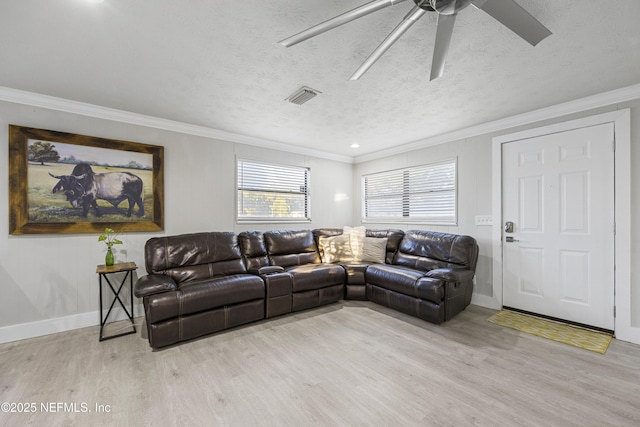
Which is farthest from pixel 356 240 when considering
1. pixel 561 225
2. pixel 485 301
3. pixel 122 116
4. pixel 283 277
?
pixel 122 116

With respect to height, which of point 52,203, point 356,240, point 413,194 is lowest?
point 356,240

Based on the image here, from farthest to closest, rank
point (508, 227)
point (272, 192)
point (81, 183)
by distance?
point (272, 192)
point (508, 227)
point (81, 183)

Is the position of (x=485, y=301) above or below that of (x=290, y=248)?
below

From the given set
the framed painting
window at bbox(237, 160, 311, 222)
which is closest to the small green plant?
the framed painting

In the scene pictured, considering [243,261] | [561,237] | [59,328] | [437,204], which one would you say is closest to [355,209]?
[437,204]

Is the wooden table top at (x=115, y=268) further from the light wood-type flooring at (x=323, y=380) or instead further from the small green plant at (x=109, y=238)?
the light wood-type flooring at (x=323, y=380)

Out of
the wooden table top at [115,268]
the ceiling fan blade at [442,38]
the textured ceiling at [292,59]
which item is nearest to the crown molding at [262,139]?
the textured ceiling at [292,59]

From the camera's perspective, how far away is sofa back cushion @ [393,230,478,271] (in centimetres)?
342

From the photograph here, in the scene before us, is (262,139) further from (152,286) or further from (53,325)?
(53,325)

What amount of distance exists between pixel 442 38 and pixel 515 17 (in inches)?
13.7

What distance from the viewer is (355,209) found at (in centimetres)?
562

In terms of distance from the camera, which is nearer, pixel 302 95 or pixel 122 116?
pixel 302 95

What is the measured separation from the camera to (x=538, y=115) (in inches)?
124

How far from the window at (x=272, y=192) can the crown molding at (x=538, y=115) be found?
1897mm
